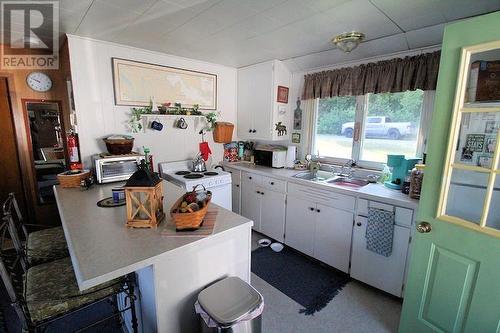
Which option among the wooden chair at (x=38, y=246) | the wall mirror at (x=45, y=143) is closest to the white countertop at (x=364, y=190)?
the wooden chair at (x=38, y=246)

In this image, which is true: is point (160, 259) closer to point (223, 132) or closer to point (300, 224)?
point (300, 224)

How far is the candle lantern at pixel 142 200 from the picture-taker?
130 cm

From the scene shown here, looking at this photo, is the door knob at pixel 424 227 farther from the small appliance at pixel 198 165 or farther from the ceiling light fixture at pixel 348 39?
the small appliance at pixel 198 165

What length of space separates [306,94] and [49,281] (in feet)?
9.85

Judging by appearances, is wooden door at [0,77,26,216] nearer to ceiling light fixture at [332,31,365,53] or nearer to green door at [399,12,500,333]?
ceiling light fixture at [332,31,365,53]

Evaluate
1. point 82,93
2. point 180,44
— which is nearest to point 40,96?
point 82,93

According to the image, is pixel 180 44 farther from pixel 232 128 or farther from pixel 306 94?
pixel 306 94

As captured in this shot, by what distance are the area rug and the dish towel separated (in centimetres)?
52

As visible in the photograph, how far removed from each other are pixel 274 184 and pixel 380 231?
1.24 meters

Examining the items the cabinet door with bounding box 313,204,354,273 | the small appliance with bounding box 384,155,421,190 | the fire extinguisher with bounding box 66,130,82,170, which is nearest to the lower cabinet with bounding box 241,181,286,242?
the cabinet door with bounding box 313,204,354,273

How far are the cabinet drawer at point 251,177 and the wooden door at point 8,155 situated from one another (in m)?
2.94

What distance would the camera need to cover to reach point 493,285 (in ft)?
3.99
